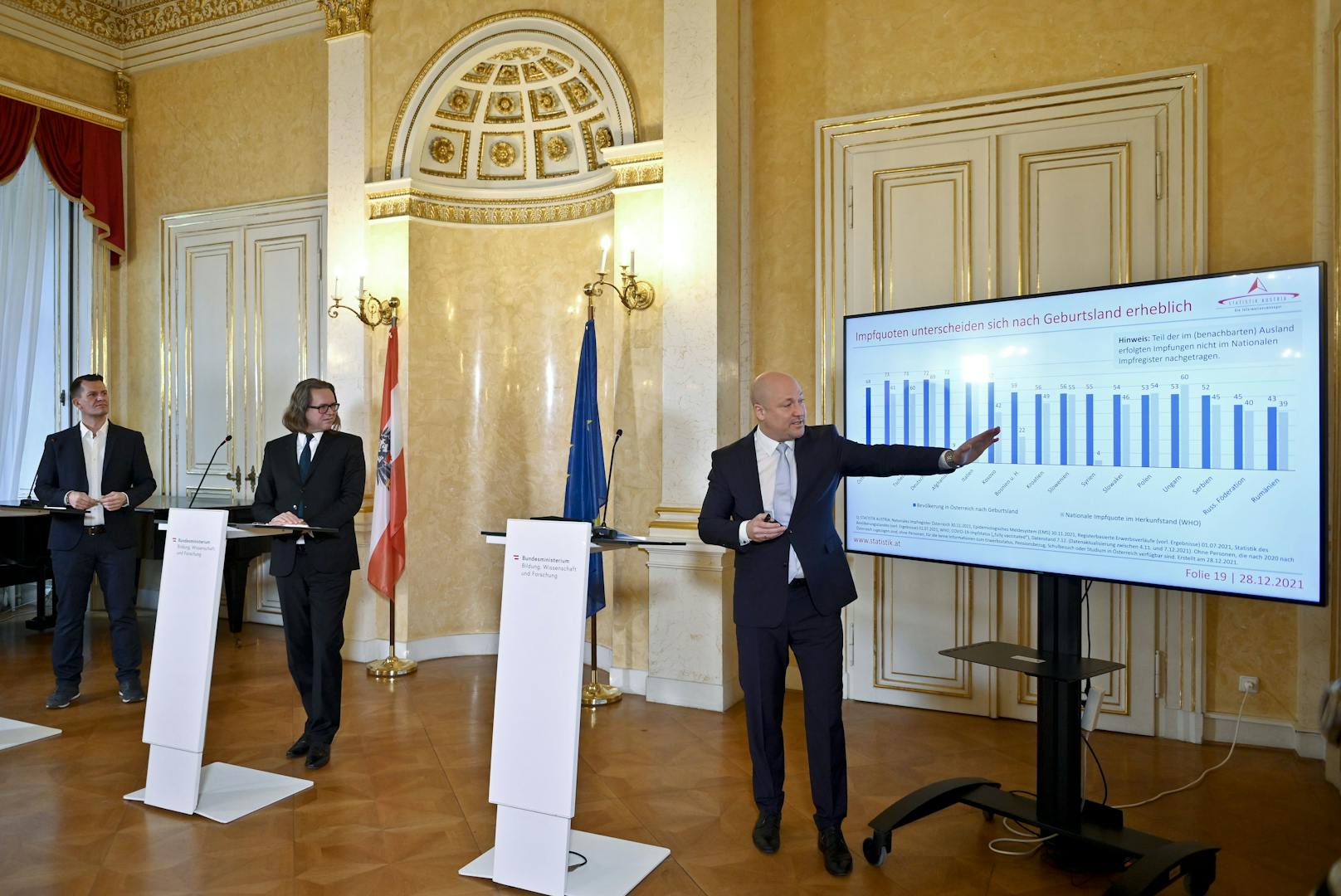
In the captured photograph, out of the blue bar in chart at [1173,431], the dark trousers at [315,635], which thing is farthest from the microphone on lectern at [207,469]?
the blue bar in chart at [1173,431]

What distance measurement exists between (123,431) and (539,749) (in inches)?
154

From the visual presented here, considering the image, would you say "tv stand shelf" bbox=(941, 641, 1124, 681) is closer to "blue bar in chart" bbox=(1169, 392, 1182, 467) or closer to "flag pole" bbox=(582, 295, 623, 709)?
"blue bar in chart" bbox=(1169, 392, 1182, 467)

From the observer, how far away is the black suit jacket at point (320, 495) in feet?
13.9

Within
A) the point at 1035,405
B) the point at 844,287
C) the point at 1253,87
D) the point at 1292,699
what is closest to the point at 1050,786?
the point at 1035,405

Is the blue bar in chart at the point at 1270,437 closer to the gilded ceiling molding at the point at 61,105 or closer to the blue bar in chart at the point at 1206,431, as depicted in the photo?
the blue bar in chart at the point at 1206,431

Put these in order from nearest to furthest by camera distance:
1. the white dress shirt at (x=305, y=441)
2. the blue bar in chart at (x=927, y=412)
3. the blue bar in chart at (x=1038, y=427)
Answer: the blue bar in chart at (x=1038, y=427), the blue bar in chart at (x=927, y=412), the white dress shirt at (x=305, y=441)

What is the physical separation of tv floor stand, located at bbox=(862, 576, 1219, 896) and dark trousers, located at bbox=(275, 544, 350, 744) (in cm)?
246

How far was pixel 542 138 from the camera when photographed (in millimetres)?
6488

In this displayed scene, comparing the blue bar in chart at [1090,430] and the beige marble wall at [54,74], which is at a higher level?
the beige marble wall at [54,74]

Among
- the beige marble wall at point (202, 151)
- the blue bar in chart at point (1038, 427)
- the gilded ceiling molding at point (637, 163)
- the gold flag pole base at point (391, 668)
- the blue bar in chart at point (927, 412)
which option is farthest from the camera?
the beige marble wall at point (202, 151)

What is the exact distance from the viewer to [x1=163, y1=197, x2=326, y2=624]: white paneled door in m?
7.19

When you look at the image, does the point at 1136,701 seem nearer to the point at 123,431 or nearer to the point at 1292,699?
the point at 1292,699

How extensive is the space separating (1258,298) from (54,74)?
333 inches

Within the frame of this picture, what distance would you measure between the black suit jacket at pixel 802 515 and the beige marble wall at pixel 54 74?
693cm
